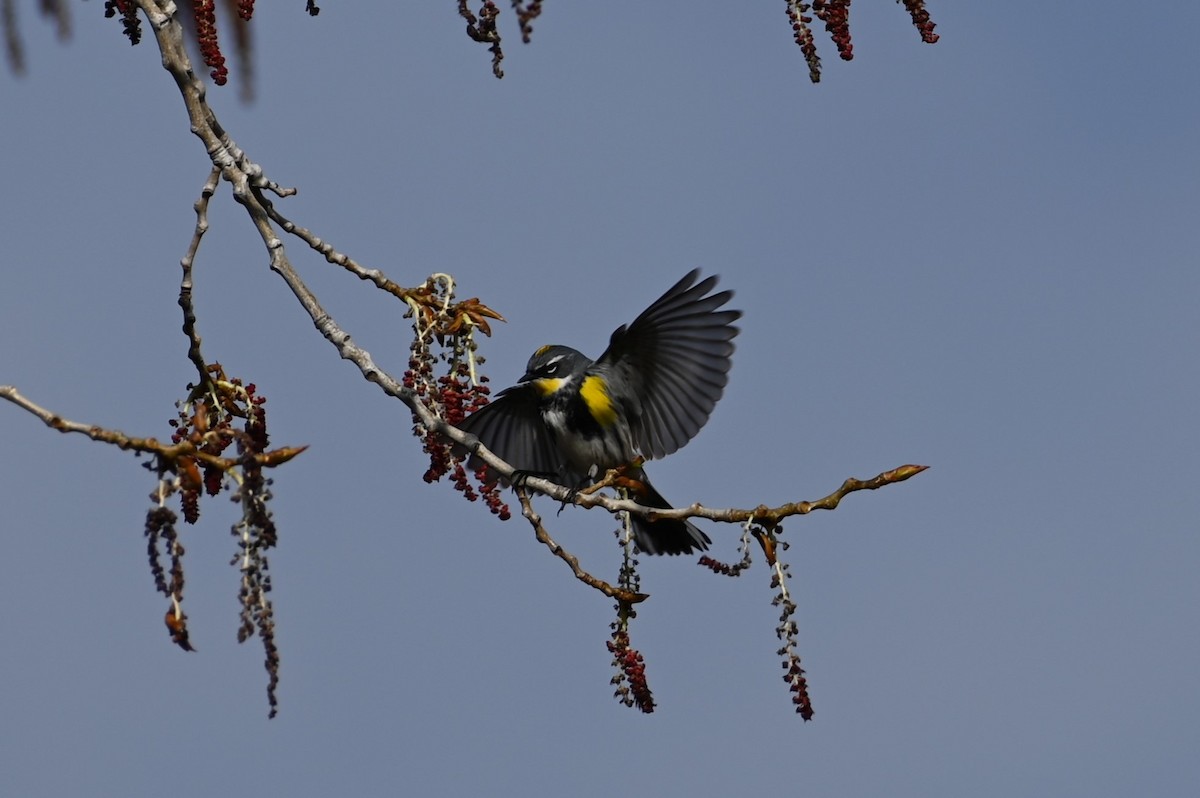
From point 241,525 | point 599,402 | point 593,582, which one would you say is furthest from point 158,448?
point 599,402

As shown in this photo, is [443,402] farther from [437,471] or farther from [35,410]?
[35,410]

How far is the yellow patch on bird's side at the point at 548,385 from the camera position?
8.75m

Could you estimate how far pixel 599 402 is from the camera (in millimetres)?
8602

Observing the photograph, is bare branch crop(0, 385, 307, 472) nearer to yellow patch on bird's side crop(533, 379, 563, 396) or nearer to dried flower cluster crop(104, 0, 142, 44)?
dried flower cluster crop(104, 0, 142, 44)

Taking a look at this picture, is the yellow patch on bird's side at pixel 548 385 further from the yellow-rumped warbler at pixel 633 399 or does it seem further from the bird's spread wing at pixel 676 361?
the bird's spread wing at pixel 676 361

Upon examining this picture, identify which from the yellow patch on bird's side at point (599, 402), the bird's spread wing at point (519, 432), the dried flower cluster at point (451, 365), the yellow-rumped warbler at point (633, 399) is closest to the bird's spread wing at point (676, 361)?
the yellow-rumped warbler at point (633, 399)

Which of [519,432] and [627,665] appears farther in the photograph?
[519,432]

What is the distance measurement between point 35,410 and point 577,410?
4.61m

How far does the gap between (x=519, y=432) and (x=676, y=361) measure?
113 centimetres

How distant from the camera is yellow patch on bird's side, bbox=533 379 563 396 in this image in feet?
28.7

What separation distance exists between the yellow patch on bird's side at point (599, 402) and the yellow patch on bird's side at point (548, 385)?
16 cm

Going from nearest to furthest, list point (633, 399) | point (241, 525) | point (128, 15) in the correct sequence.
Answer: point (241, 525), point (128, 15), point (633, 399)

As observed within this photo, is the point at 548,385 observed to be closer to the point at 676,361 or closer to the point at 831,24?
the point at 676,361

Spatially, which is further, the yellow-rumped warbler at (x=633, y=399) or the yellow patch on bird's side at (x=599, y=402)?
the yellow patch on bird's side at (x=599, y=402)
